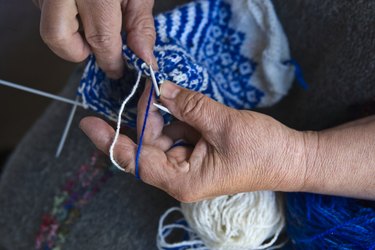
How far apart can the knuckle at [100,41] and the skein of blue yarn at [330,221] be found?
37 cm

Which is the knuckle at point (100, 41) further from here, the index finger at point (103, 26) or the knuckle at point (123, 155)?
the knuckle at point (123, 155)

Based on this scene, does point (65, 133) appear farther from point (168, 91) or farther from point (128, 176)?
point (168, 91)

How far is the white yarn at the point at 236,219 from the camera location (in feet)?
2.34

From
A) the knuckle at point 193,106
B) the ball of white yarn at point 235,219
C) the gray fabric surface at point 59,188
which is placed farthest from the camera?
the gray fabric surface at point 59,188

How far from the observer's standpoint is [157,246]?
2.67ft

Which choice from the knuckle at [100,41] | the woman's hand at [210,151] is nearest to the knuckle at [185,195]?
the woman's hand at [210,151]

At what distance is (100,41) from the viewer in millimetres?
662

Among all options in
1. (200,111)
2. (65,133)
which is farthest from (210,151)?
(65,133)

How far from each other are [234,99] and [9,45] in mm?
404

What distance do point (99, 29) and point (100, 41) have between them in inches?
0.8

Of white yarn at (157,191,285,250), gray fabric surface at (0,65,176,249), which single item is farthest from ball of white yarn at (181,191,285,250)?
gray fabric surface at (0,65,176,249)

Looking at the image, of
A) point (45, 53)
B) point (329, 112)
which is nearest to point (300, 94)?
point (329, 112)

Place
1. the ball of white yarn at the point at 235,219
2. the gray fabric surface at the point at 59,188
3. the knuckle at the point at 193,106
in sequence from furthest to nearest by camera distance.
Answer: the gray fabric surface at the point at 59,188
the ball of white yarn at the point at 235,219
the knuckle at the point at 193,106

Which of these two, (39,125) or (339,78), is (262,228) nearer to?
(339,78)
